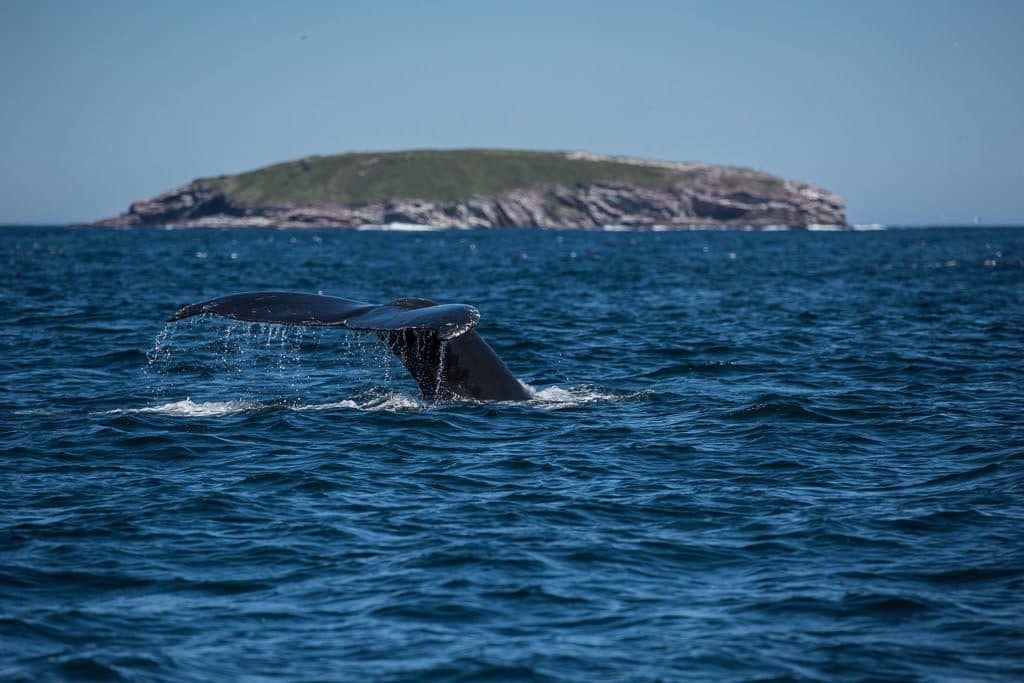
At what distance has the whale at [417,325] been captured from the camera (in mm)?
11023

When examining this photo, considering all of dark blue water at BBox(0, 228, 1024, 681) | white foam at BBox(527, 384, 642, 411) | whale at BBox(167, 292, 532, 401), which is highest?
Result: whale at BBox(167, 292, 532, 401)

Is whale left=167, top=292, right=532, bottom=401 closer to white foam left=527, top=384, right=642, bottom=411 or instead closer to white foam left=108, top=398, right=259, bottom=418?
white foam left=527, top=384, right=642, bottom=411

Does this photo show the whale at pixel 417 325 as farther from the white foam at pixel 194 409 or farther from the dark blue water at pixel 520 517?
the white foam at pixel 194 409

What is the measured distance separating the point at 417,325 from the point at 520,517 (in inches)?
93.8

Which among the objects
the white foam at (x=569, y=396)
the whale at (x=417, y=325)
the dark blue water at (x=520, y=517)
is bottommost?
the dark blue water at (x=520, y=517)

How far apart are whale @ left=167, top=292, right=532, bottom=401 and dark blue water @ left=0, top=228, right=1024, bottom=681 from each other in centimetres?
34

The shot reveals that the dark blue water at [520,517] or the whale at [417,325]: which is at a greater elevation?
the whale at [417,325]

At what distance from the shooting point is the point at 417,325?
35.8ft

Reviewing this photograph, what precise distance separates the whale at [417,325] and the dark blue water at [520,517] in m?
0.34

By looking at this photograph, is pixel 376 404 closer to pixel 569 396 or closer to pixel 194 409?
pixel 194 409

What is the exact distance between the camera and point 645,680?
6.32 metres

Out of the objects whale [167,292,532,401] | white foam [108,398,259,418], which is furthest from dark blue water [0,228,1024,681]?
whale [167,292,532,401]

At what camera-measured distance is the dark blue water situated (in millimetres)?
6730

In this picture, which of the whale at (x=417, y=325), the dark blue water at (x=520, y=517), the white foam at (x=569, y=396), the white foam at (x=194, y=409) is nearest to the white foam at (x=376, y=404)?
the dark blue water at (x=520, y=517)
